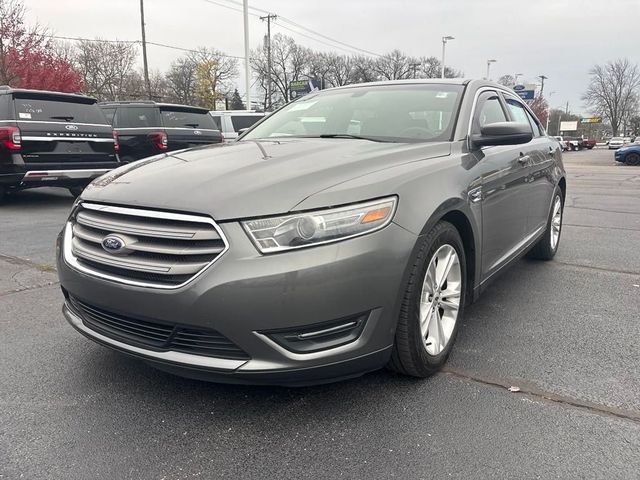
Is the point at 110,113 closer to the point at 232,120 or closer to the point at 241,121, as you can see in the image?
the point at 232,120

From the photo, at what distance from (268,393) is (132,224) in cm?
108

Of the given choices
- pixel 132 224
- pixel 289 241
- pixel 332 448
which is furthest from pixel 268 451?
pixel 132 224

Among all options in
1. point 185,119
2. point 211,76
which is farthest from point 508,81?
point 185,119

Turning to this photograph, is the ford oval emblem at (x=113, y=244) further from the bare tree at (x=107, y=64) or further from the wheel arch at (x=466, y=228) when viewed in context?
the bare tree at (x=107, y=64)

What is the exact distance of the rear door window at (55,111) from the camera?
25.6 feet

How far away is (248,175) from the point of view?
2426 millimetres

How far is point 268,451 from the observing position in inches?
85.2

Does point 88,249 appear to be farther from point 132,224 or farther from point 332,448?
point 332,448

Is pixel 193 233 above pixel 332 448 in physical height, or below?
above

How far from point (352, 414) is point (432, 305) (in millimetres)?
718

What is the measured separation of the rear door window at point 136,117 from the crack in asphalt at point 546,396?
8.96 metres

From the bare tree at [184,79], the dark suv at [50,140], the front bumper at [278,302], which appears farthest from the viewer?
the bare tree at [184,79]

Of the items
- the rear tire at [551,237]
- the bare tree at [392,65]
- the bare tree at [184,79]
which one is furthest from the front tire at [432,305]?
the bare tree at [392,65]

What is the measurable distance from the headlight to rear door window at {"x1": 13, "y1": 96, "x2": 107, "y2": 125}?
7305mm
